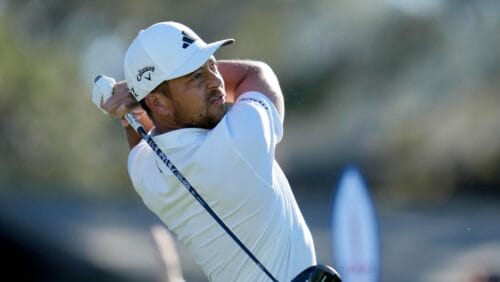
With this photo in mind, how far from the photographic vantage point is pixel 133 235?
9.02m

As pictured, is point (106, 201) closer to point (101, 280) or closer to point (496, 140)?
point (101, 280)

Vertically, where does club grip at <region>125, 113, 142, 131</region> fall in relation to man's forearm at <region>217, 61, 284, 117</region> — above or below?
above

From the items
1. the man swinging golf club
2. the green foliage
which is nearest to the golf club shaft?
the man swinging golf club

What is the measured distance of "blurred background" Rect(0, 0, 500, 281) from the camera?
29.3ft

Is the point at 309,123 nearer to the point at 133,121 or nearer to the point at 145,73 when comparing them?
the point at 133,121

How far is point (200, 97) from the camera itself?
392cm

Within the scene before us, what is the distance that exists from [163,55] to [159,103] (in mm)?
172

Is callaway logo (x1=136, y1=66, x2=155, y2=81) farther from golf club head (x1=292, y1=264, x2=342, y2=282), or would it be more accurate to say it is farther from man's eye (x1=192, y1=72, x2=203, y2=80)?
golf club head (x1=292, y1=264, x2=342, y2=282)

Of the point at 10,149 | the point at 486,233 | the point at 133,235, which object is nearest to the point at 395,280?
the point at 486,233

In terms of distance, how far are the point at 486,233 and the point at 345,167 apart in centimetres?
112

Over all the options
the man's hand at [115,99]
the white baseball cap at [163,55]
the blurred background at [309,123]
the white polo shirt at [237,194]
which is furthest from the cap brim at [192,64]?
the blurred background at [309,123]

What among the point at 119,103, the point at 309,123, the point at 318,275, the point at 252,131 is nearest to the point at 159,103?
the point at 119,103

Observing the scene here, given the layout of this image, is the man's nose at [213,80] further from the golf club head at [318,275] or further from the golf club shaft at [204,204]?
the golf club head at [318,275]

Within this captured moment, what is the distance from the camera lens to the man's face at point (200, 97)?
154 inches
